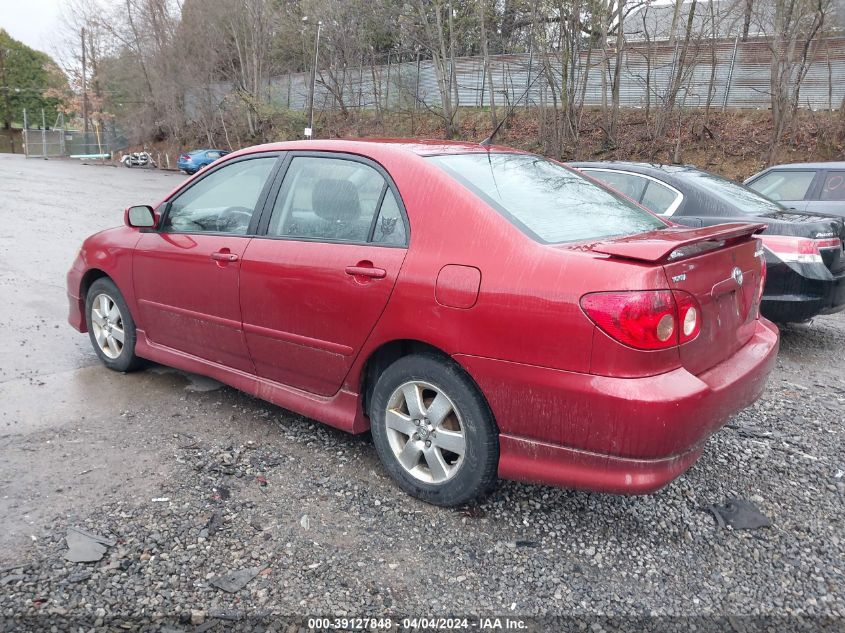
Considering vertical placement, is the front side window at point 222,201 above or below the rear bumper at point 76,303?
above

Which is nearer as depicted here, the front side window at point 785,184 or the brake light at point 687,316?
the brake light at point 687,316

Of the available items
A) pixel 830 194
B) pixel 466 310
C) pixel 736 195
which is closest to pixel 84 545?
pixel 466 310

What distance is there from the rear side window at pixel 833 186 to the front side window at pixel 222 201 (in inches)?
295

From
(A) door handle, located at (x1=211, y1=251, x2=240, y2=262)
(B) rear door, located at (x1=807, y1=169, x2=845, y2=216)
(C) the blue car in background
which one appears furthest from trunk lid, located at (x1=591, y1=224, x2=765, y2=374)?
(C) the blue car in background

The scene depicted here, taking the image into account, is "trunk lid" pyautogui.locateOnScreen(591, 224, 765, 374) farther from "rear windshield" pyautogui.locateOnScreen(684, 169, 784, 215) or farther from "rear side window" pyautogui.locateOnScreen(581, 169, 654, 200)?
"rear side window" pyautogui.locateOnScreen(581, 169, 654, 200)

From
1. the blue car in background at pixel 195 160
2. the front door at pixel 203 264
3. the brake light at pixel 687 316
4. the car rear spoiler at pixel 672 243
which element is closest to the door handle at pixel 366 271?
the front door at pixel 203 264

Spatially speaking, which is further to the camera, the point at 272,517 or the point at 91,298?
the point at 91,298

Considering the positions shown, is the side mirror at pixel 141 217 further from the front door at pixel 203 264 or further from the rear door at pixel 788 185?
the rear door at pixel 788 185

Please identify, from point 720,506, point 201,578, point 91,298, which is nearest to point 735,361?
point 720,506

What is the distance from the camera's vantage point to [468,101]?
2912 centimetres

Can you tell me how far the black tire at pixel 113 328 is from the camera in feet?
15.1

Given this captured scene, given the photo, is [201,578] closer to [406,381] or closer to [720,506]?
[406,381]

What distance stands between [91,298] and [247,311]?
6.09 feet

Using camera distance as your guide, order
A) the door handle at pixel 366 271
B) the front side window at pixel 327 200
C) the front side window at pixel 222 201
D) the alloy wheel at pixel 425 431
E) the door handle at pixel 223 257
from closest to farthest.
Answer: the alloy wheel at pixel 425 431 → the door handle at pixel 366 271 → the front side window at pixel 327 200 → the door handle at pixel 223 257 → the front side window at pixel 222 201
